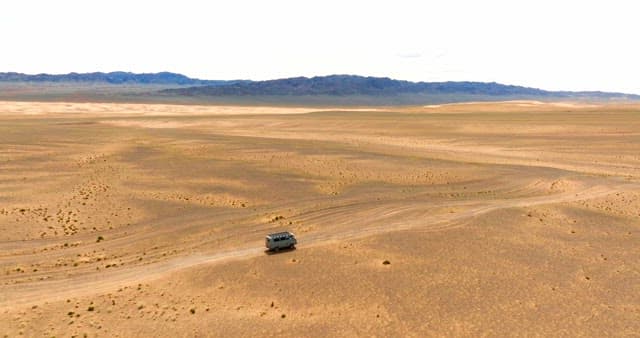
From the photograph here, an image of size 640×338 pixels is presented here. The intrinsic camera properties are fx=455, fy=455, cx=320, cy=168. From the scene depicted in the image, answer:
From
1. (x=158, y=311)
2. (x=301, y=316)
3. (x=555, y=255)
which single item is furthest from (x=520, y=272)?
(x=158, y=311)

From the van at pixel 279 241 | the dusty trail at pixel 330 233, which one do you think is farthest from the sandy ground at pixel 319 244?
the van at pixel 279 241

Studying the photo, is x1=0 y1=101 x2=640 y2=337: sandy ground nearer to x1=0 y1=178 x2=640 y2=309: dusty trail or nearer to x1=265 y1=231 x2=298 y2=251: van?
x1=0 y1=178 x2=640 y2=309: dusty trail

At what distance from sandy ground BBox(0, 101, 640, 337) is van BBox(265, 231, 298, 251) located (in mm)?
888

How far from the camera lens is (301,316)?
2498 cm

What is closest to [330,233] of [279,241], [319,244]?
[319,244]

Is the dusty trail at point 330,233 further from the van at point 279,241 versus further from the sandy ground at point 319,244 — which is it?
the van at point 279,241

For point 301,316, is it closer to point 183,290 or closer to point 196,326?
point 196,326

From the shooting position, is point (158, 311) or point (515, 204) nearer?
point (158, 311)

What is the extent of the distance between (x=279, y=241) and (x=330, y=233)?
5.98 meters

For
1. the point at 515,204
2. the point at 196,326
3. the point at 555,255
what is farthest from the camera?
the point at 515,204

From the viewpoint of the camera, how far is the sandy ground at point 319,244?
24781mm

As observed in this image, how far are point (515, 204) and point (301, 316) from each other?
95.1 ft

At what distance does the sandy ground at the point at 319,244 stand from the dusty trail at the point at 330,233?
171mm

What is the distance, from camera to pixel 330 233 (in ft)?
124
